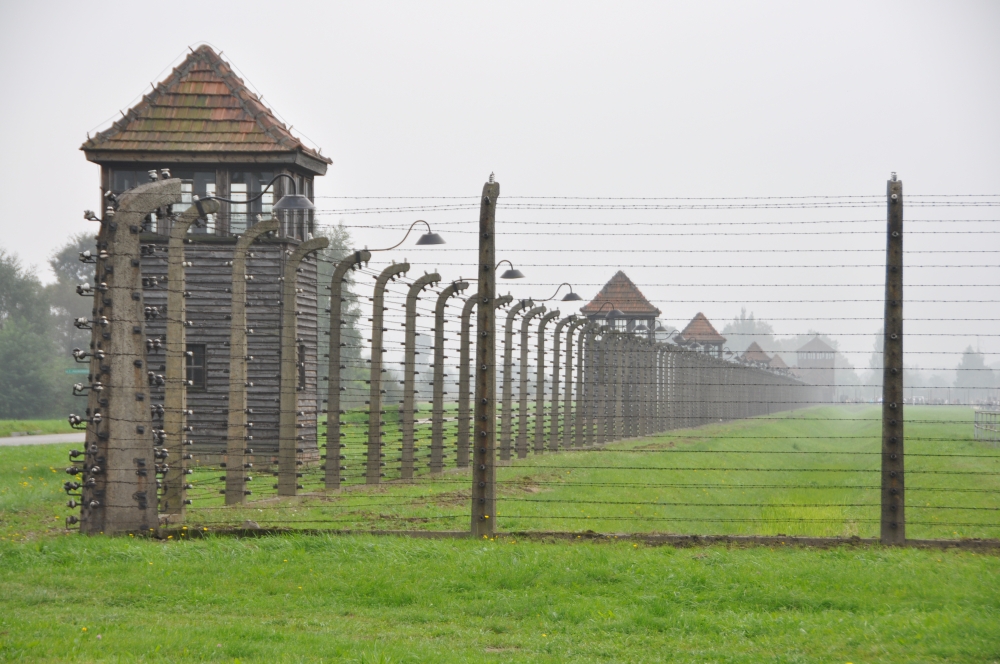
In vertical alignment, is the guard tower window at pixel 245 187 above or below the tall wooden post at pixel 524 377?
above

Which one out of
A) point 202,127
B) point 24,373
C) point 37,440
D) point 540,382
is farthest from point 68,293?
point 540,382

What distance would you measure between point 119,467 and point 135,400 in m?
0.71

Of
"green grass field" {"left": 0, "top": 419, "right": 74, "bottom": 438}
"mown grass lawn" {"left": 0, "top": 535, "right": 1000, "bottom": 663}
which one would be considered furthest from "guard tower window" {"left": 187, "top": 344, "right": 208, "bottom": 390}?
"green grass field" {"left": 0, "top": 419, "right": 74, "bottom": 438}

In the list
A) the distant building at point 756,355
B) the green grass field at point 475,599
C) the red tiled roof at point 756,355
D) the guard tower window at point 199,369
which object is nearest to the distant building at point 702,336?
the distant building at point 756,355

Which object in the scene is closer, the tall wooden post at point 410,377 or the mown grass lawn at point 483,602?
the mown grass lawn at point 483,602

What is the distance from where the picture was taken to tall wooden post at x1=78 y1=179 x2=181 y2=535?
1113 centimetres

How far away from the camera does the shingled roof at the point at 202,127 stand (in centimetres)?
2355

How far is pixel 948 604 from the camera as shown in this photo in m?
8.29

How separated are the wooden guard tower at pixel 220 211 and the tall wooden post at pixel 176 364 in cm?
898

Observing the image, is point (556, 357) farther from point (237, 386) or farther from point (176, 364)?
point (176, 364)

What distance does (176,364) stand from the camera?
A: 13.4m

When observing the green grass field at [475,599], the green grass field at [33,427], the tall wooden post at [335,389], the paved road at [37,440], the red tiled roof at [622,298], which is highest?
the red tiled roof at [622,298]

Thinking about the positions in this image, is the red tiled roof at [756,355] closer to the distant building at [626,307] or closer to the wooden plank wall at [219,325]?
the distant building at [626,307]

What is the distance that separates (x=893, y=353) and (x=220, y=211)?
16.7 metres
